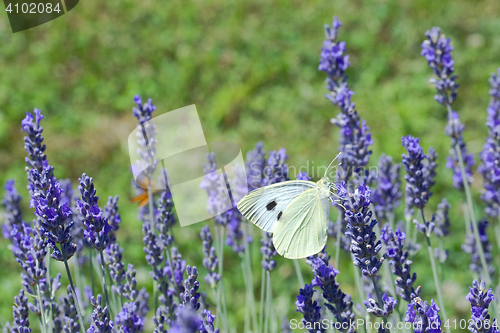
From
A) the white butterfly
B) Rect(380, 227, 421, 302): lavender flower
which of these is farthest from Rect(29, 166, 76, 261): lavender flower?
Rect(380, 227, 421, 302): lavender flower

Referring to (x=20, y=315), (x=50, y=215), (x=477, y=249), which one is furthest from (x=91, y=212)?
(x=477, y=249)

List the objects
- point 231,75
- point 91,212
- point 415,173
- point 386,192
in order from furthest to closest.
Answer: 1. point 231,75
2. point 386,192
3. point 415,173
4. point 91,212

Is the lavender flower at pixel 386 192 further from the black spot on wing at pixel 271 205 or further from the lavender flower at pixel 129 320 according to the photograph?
the lavender flower at pixel 129 320

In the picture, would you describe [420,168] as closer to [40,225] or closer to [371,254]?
[371,254]

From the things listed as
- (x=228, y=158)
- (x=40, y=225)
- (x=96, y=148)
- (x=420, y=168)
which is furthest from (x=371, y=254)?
(x=96, y=148)

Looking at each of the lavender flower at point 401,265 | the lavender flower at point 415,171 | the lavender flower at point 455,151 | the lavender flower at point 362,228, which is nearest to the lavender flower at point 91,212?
the lavender flower at point 362,228

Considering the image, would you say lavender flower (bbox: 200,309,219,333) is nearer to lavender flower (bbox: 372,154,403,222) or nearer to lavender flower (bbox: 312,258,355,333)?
lavender flower (bbox: 312,258,355,333)

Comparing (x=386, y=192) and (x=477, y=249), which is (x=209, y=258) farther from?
(x=477, y=249)
